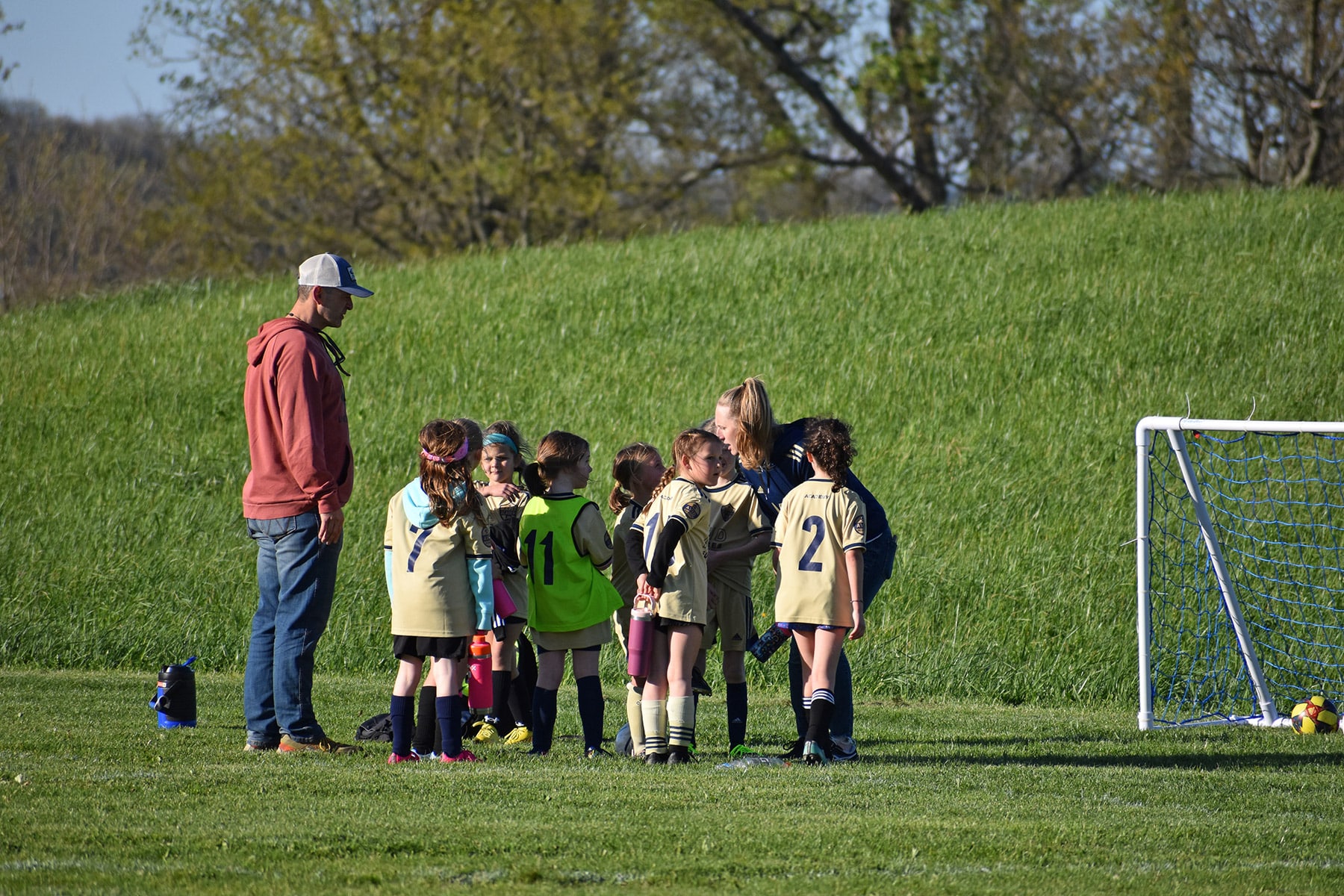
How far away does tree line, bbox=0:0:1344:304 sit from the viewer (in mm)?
28094

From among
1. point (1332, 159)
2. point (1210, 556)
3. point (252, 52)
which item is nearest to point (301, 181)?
point (252, 52)

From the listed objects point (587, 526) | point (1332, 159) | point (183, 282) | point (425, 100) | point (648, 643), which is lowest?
point (648, 643)

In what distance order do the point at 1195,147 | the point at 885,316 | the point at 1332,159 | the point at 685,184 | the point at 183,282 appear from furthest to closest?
the point at 685,184 → the point at 1195,147 → the point at 1332,159 → the point at 183,282 → the point at 885,316

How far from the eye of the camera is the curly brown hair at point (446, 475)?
586 cm

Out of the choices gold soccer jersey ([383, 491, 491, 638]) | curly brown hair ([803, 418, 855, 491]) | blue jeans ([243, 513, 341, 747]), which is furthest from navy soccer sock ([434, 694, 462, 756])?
curly brown hair ([803, 418, 855, 491])

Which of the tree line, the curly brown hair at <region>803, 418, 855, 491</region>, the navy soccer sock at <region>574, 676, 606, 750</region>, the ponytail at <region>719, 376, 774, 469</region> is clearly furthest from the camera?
the tree line

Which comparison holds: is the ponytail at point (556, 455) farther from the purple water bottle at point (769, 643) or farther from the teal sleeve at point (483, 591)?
the purple water bottle at point (769, 643)

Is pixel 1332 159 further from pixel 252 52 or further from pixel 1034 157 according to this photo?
pixel 252 52

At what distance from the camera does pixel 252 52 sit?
28500mm

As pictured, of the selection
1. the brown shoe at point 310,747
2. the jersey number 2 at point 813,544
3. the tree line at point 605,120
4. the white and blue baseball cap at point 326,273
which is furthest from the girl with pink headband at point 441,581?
the tree line at point 605,120

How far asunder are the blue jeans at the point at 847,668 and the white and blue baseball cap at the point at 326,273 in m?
2.67

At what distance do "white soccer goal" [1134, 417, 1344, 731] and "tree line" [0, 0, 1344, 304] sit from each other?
14.9 meters

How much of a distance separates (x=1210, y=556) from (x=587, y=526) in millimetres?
4566

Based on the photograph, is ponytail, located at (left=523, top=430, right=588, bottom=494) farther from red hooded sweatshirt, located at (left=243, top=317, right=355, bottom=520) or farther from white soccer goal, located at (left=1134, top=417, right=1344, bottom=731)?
white soccer goal, located at (left=1134, top=417, right=1344, bottom=731)
